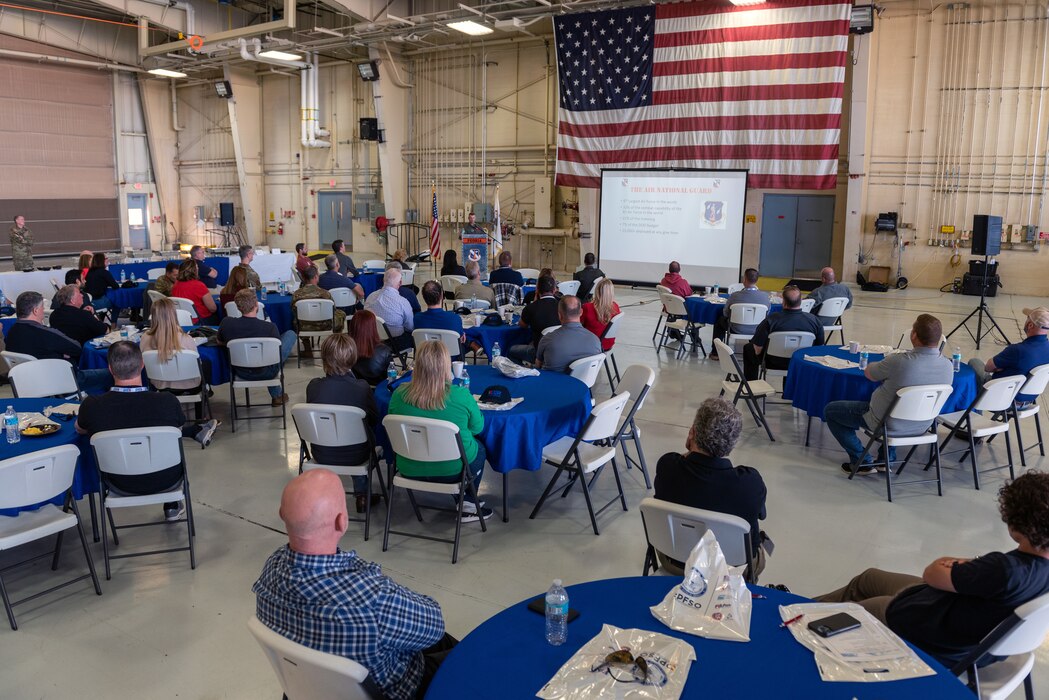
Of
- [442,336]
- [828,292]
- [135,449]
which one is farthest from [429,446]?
[828,292]

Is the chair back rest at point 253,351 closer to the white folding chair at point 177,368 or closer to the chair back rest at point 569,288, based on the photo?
the white folding chair at point 177,368

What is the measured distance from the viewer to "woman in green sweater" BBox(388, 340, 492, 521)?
13.6ft

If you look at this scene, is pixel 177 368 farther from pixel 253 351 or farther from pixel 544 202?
pixel 544 202

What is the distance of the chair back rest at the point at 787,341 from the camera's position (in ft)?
22.4

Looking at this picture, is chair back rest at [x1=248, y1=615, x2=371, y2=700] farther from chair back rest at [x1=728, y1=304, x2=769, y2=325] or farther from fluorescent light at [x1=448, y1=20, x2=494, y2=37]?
fluorescent light at [x1=448, y1=20, x2=494, y2=37]

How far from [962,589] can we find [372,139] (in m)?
19.2

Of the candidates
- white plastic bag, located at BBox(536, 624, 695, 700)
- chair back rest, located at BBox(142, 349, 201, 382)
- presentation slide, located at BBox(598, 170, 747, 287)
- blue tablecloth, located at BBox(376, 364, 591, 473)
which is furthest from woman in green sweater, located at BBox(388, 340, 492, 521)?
presentation slide, located at BBox(598, 170, 747, 287)

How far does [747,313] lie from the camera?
8422 millimetres

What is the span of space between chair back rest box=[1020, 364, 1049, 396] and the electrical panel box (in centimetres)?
1356

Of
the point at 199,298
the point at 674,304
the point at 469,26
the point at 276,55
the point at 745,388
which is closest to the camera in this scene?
the point at 745,388

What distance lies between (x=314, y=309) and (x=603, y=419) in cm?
527

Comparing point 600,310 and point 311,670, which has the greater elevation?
point 600,310

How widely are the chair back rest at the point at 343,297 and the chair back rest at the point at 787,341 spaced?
5.57 m

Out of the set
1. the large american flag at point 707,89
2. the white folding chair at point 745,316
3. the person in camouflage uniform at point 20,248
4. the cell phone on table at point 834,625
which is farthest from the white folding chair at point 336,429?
the person in camouflage uniform at point 20,248
